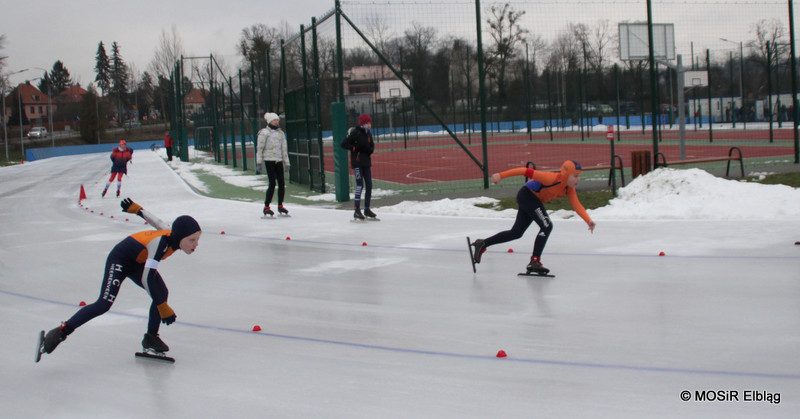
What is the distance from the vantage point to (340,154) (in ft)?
49.8

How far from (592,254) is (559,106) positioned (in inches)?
1538

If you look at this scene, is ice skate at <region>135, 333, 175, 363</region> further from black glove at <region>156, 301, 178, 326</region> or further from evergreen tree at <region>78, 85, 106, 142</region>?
evergreen tree at <region>78, 85, 106, 142</region>

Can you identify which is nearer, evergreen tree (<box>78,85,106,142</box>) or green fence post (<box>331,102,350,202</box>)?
green fence post (<box>331,102,350,202</box>)

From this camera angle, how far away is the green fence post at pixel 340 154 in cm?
1520

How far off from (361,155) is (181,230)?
25.6 feet

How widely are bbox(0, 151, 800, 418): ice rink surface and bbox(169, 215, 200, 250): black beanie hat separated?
91 centimetres

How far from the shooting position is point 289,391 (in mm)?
4586

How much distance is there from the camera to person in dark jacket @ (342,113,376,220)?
1243 cm

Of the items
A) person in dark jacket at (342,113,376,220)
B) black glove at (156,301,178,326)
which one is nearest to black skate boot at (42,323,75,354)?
black glove at (156,301,178,326)

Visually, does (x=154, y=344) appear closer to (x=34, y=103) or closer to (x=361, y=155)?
(x=361, y=155)

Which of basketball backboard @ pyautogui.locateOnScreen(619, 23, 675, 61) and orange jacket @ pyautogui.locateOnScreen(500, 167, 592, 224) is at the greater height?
basketball backboard @ pyautogui.locateOnScreen(619, 23, 675, 61)

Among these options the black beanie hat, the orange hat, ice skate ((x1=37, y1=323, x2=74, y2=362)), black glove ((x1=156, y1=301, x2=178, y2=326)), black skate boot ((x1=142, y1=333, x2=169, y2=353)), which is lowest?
black skate boot ((x1=142, y1=333, x2=169, y2=353))

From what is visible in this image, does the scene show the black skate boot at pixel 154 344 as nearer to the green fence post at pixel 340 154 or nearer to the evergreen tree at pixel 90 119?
the green fence post at pixel 340 154

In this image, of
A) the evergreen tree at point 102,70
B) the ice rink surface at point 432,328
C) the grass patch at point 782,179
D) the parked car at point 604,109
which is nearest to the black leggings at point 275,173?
the ice rink surface at point 432,328
